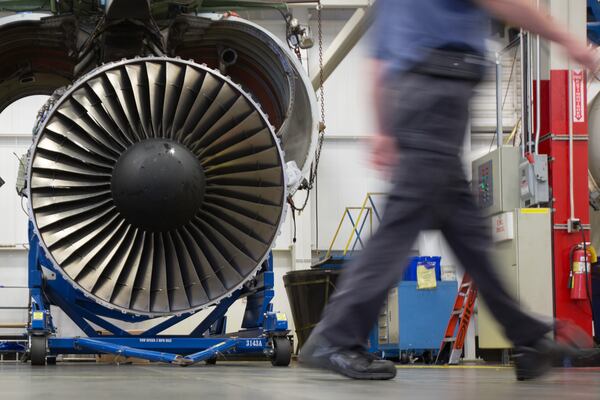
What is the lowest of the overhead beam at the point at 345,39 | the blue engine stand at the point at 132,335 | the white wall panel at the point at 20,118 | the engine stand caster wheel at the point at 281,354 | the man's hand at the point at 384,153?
the engine stand caster wheel at the point at 281,354

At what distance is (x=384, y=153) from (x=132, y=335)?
3396mm

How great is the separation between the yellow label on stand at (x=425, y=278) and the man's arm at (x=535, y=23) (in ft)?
23.0

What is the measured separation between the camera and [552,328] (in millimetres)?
2334

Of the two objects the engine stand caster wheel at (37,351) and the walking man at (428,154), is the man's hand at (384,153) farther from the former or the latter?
the engine stand caster wheel at (37,351)

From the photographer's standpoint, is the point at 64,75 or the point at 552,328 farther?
the point at 64,75

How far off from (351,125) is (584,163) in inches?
255

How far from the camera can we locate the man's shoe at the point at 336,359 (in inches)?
93.0

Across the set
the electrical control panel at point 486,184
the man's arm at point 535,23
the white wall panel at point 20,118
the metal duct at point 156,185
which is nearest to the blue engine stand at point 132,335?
the metal duct at point 156,185

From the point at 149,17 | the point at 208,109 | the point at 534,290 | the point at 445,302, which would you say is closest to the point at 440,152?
the point at 208,109

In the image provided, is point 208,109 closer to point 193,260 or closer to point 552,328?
point 193,260

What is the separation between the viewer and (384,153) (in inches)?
87.6

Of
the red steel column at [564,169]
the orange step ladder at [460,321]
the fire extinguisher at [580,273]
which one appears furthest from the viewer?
the orange step ladder at [460,321]

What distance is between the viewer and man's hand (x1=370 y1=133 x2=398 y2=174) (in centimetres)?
221

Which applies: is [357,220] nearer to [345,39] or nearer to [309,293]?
[345,39]
